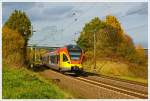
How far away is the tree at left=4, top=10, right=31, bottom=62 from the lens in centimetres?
3159

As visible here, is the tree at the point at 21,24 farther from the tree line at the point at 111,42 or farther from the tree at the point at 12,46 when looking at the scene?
the tree line at the point at 111,42

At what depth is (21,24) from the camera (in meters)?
32.7

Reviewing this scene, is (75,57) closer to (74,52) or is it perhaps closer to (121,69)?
(74,52)

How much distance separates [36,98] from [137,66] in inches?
706

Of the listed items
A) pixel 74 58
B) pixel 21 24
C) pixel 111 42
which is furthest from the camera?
pixel 111 42

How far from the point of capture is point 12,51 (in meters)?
29.7

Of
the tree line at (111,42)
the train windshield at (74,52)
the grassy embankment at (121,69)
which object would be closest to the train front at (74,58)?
the train windshield at (74,52)

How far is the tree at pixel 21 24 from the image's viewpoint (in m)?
31.6

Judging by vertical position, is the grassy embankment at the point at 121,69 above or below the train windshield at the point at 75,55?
below

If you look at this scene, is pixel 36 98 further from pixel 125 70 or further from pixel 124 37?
pixel 124 37

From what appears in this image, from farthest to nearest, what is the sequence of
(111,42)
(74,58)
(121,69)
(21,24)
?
(111,42)
(21,24)
(121,69)
(74,58)

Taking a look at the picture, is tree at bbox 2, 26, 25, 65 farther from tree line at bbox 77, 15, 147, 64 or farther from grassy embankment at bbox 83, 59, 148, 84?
tree line at bbox 77, 15, 147, 64

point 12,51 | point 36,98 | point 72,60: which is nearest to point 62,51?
point 72,60

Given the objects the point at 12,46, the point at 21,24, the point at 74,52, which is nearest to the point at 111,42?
the point at 21,24
